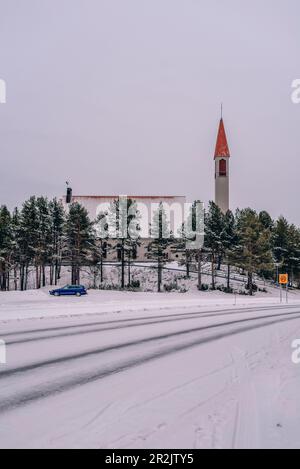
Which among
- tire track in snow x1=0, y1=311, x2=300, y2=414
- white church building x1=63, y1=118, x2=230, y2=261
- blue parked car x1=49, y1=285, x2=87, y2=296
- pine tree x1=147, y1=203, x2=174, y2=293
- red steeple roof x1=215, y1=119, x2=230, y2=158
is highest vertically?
red steeple roof x1=215, y1=119, x2=230, y2=158

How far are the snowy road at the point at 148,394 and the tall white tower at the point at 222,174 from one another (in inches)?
3138

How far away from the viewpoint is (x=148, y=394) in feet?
20.8

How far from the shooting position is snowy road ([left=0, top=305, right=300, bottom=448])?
465cm

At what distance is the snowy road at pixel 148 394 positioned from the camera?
4.65 metres

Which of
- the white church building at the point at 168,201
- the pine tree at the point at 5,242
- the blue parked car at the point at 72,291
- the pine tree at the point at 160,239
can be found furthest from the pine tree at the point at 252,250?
the pine tree at the point at 5,242

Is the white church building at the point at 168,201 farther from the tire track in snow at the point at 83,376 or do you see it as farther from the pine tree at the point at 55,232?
the tire track in snow at the point at 83,376

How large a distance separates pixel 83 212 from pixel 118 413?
5157cm

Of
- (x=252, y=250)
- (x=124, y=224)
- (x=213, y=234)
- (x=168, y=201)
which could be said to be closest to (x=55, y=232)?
(x=124, y=224)

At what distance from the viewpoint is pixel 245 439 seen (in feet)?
15.2

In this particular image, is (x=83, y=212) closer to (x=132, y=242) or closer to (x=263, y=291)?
(x=132, y=242)

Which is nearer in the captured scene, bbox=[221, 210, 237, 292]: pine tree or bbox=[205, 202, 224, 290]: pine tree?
bbox=[221, 210, 237, 292]: pine tree

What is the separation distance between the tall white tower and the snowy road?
3138 inches

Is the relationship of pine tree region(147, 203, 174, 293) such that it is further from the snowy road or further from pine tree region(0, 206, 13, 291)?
the snowy road

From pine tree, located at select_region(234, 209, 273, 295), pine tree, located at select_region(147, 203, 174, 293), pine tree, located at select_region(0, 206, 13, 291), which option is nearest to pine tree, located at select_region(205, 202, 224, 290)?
pine tree, located at select_region(234, 209, 273, 295)
